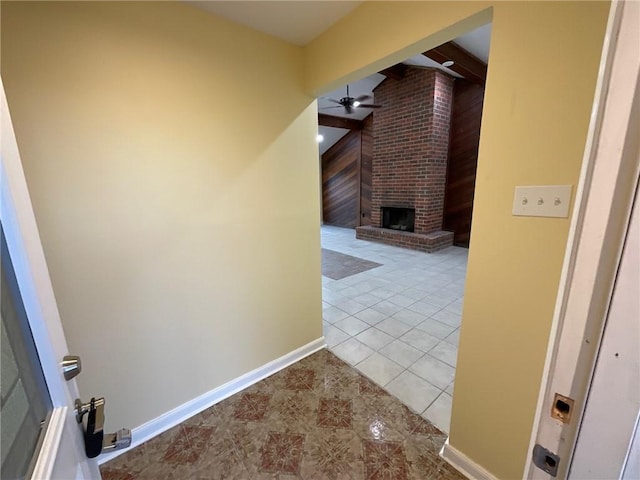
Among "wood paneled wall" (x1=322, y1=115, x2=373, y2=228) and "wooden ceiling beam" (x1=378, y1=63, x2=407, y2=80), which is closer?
"wooden ceiling beam" (x1=378, y1=63, x2=407, y2=80)

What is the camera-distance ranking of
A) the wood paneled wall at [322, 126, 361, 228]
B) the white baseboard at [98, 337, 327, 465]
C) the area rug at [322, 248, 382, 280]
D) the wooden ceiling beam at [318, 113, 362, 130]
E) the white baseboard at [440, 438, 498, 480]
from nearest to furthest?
1. the white baseboard at [440, 438, 498, 480]
2. the white baseboard at [98, 337, 327, 465]
3. the area rug at [322, 248, 382, 280]
4. the wooden ceiling beam at [318, 113, 362, 130]
5. the wood paneled wall at [322, 126, 361, 228]

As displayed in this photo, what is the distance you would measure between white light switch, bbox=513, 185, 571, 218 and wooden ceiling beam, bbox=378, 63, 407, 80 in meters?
4.77

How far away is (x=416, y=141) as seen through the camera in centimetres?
520

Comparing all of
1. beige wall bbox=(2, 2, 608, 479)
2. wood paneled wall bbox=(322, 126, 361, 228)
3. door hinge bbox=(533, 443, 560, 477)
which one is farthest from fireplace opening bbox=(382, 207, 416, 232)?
door hinge bbox=(533, 443, 560, 477)

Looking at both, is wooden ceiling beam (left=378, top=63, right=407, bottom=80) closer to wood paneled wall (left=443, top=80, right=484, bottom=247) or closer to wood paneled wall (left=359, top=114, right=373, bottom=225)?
wood paneled wall (left=443, top=80, right=484, bottom=247)

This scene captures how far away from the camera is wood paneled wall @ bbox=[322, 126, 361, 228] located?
306 inches

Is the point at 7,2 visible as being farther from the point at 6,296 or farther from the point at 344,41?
the point at 344,41

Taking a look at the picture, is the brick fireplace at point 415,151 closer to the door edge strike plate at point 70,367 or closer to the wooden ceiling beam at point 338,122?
the wooden ceiling beam at point 338,122

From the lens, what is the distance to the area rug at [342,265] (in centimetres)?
414

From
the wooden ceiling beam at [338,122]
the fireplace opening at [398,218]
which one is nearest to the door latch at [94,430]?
the fireplace opening at [398,218]

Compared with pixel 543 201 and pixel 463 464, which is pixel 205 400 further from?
pixel 543 201

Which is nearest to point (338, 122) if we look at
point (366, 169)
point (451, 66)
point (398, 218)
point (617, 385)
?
point (366, 169)

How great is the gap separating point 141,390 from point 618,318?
1918mm

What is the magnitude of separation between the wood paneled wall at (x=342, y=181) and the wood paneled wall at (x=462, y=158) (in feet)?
9.08
